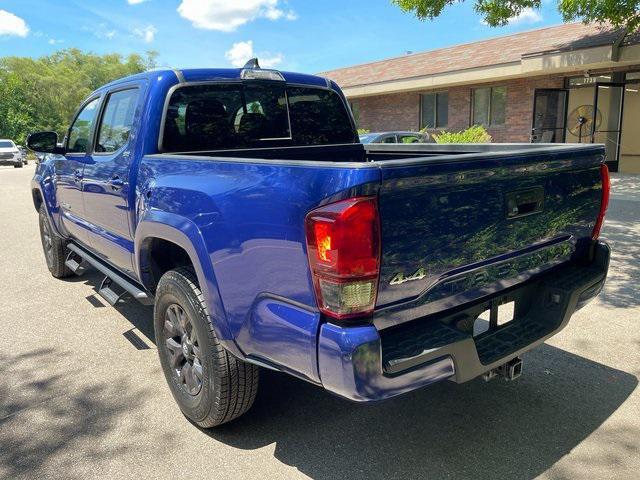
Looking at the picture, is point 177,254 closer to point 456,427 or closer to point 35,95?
point 456,427

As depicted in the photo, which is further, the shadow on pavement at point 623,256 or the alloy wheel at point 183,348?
the shadow on pavement at point 623,256

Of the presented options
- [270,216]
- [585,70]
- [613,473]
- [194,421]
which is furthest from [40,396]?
[585,70]

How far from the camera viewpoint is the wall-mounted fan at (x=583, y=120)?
15.8 metres

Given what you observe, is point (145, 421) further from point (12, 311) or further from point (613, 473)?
point (12, 311)

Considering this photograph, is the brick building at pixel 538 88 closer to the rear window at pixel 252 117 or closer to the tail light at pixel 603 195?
the rear window at pixel 252 117

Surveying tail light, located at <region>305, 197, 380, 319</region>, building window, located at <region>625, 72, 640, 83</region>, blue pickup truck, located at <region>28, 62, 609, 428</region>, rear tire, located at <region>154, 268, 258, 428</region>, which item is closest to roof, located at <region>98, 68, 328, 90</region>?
blue pickup truck, located at <region>28, 62, 609, 428</region>

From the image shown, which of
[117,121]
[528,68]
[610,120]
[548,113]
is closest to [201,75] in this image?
[117,121]

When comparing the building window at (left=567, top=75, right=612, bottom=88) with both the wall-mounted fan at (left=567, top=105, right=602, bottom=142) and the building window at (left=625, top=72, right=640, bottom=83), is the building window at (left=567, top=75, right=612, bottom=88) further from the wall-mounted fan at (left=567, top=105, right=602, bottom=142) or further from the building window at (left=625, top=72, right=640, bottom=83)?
the wall-mounted fan at (left=567, top=105, right=602, bottom=142)

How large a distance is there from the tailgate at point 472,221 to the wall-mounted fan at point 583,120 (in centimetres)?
1449

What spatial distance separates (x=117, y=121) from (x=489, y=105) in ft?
51.8

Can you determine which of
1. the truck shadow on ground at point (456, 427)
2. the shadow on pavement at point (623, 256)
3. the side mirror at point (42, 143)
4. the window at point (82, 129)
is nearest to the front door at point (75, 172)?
the window at point (82, 129)

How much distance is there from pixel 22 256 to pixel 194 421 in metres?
5.95

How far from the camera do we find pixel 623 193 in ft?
38.9

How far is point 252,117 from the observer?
402cm
